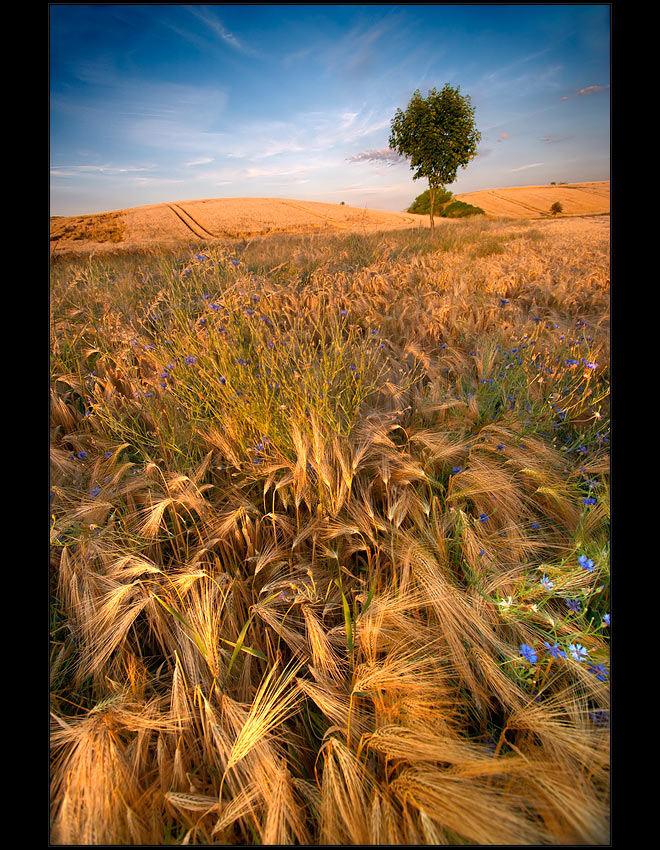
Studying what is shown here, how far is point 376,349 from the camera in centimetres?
239

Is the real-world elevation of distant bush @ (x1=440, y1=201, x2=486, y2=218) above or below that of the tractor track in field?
above

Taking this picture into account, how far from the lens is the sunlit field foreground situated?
0.76 m

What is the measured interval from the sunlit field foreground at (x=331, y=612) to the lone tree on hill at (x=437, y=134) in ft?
39.7

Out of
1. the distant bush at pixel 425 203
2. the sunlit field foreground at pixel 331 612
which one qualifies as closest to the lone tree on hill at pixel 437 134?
the sunlit field foreground at pixel 331 612

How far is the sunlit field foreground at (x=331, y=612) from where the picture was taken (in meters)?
0.76

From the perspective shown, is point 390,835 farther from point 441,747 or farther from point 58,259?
point 58,259

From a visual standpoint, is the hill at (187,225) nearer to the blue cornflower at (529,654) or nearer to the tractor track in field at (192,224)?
the tractor track in field at (192,224)

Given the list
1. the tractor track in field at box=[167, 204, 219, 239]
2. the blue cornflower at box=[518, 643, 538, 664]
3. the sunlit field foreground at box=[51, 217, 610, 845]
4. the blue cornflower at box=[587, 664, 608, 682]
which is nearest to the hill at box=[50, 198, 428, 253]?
Answer: the tractor track in field at box=[167, 204, 219, 239]

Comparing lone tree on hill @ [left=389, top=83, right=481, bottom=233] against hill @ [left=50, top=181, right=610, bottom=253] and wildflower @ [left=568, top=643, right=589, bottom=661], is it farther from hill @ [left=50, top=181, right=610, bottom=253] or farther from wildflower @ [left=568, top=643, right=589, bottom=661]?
wildflower @ [left=568, top=643, right=589, bottom=661]

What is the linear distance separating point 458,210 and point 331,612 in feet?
122

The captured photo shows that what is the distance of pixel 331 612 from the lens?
1.21 meters

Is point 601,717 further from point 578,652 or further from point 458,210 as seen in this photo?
point 458,210

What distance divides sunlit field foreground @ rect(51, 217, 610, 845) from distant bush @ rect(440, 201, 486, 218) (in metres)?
33.8

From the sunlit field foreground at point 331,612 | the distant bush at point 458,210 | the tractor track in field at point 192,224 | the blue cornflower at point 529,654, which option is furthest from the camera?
the distant bush at point 458,210
